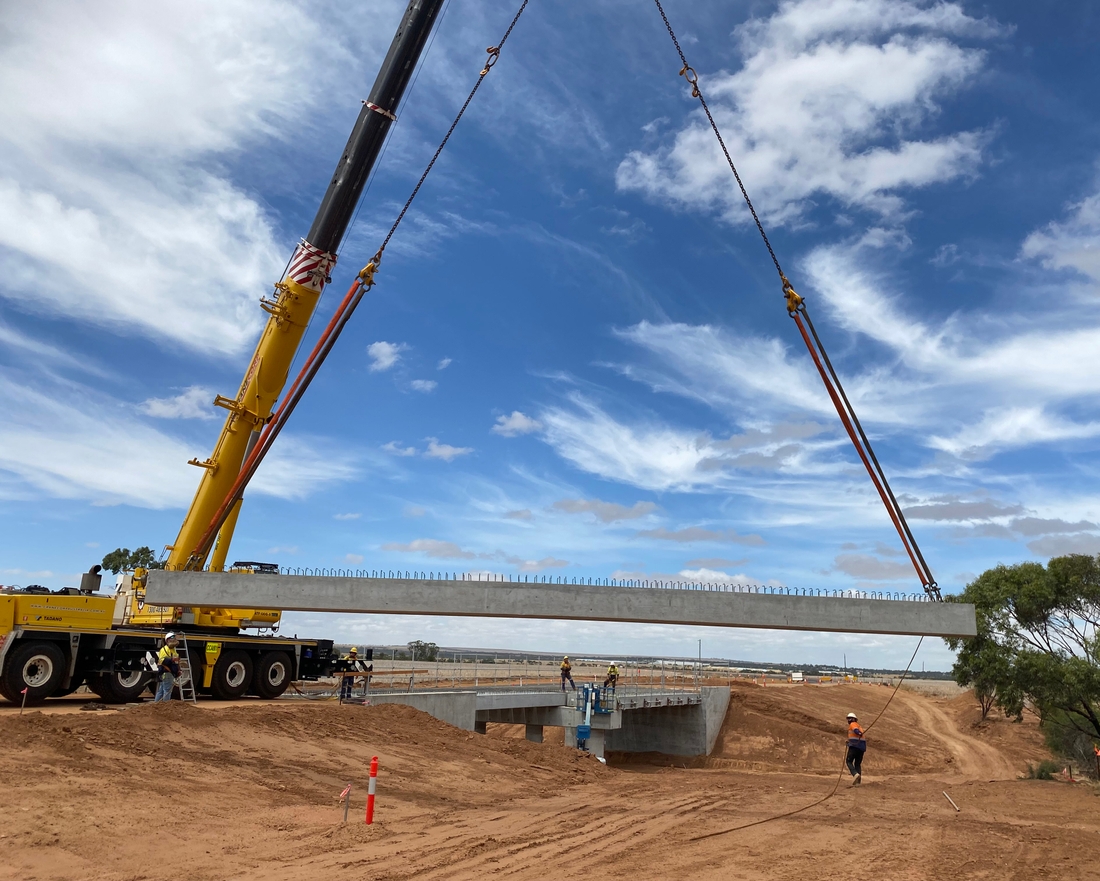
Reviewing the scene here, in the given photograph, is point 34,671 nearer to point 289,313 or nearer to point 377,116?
point 289,313

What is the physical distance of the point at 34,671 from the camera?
17.8 m

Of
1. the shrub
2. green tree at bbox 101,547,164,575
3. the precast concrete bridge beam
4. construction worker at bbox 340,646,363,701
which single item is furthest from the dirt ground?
green tree at bbox 101,547,164,575

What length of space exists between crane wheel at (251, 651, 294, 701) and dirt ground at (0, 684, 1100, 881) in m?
2.82

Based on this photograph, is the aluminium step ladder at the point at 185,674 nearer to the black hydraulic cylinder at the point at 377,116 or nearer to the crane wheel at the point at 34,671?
the crane wheel at the point at 34,671

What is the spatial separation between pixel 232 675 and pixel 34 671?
5.40 meters

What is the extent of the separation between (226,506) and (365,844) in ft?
23.1

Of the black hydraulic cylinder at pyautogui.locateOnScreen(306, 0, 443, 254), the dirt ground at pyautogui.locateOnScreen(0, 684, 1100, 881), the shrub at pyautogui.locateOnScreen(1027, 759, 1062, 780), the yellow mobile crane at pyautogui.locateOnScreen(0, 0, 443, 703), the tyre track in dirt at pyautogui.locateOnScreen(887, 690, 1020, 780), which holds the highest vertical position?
the black hydraulic cylinder at pyautogui.locateOnScreen(306, 0, 443, 254)

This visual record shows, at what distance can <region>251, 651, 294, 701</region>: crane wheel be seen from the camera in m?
23.0

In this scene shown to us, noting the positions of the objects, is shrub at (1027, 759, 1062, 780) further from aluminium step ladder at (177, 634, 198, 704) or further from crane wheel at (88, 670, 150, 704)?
crane wheel at (88, 670, 150, 704)

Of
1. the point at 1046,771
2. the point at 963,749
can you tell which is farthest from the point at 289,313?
the point at 963,749

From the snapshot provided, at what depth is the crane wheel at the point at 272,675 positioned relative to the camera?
2303 cm

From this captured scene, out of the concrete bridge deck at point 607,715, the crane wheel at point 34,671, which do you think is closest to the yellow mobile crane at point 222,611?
the crane wheel at point 34,671

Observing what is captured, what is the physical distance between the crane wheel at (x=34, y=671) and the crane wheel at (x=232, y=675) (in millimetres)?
4181

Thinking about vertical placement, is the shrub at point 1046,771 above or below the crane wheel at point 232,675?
below
